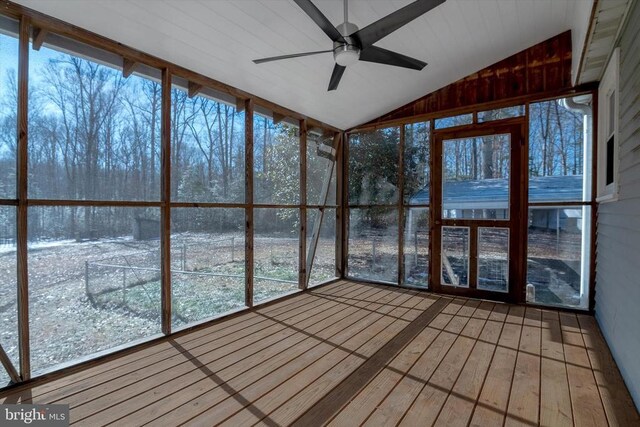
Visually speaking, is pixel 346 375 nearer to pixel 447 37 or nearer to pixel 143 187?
pixel 143 187

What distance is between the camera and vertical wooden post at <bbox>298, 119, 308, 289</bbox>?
4.87 metres

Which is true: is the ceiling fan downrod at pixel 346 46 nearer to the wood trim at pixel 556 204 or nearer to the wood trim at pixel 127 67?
the wood trim at pixel 127 67

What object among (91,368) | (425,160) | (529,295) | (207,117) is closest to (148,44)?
(207,117)

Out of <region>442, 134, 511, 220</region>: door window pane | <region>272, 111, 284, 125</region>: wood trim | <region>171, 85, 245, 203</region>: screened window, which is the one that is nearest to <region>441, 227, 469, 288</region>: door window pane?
<region>442, 134, 511, 220</region>: door window pane

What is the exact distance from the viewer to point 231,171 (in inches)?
151

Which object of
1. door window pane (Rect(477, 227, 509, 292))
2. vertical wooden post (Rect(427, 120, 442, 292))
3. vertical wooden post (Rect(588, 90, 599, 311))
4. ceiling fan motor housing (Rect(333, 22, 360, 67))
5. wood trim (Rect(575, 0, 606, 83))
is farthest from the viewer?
vertical wooden post (Rect(427, 120, 442, 292))

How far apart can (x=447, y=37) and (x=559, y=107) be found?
1748 millimetres

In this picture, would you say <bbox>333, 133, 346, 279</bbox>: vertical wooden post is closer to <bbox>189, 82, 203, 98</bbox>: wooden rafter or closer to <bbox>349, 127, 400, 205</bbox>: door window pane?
<bbox>349, 127, 400, 205</bbox>: door window pane

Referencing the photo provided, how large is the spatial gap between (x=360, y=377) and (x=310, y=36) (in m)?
3.10

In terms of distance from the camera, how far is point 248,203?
3.98 meters

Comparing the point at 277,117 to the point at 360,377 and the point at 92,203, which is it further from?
the point at 360,377

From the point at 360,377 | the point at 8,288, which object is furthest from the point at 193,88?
the point at 360,377

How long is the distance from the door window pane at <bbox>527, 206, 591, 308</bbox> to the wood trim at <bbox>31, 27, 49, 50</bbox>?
17.5 feet

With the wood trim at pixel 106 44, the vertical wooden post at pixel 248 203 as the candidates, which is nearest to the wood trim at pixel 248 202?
the vertical wooden post at pixel 248 203
